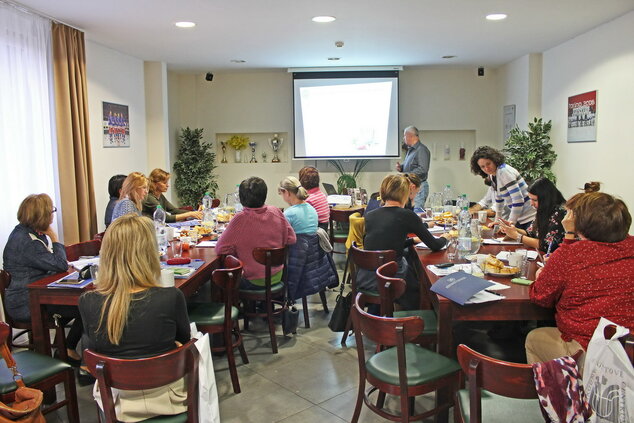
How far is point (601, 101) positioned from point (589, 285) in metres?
4.33

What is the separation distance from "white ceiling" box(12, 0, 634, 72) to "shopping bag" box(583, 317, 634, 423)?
3.60m

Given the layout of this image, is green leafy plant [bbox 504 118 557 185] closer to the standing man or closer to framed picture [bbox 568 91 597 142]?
framed picture [bbox 568 91 597 142]

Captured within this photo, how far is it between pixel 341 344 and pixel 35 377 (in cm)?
215

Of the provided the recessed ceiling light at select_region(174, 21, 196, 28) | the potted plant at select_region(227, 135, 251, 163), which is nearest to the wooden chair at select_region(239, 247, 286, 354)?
the recessed ceiling light at select_region(174, 21, 196, 28)

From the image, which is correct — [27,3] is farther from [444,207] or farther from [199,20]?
[444,207]

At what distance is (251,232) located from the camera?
3.92 metres

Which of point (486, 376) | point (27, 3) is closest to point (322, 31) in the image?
point (27, 3)

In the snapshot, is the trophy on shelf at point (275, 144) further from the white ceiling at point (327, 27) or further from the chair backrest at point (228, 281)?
the chair backrest at point (228, 281)

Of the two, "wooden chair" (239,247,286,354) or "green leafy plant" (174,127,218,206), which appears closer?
"wooden chair" (239,247,286,354)

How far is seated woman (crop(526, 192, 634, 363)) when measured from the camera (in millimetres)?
2252

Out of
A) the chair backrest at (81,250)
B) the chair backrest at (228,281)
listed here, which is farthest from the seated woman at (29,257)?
the chair backrest at (228,281)

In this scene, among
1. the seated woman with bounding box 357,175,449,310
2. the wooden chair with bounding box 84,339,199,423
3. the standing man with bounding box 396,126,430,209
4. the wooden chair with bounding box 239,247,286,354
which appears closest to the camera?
the wooden chair with bounding box 84,339,199,423

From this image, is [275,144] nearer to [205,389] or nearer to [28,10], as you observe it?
[28,10]

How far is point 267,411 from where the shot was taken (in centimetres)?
317
